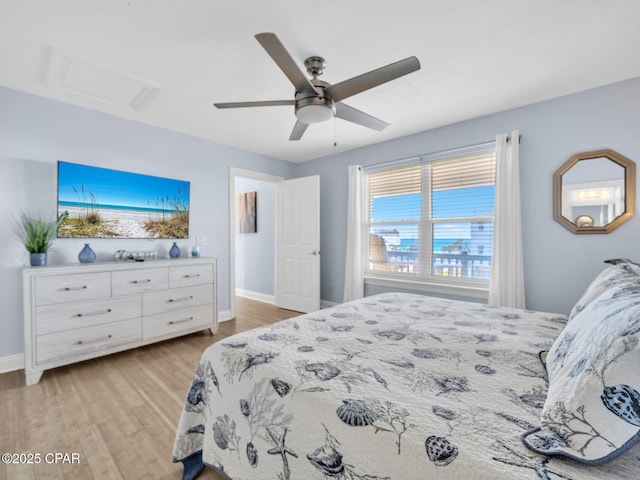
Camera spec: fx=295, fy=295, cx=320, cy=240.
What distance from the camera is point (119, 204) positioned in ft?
10.3

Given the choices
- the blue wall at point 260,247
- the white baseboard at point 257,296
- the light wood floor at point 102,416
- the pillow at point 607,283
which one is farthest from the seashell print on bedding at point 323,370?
the blue wall at point 260,247

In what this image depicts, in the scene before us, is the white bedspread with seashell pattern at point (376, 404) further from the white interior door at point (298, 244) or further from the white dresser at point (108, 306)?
the white interior door at point (298, 244)

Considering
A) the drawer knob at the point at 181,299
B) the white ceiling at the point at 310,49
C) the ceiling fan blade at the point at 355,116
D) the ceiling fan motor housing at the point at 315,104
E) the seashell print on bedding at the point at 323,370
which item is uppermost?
the white ceiling at the point at 310,49

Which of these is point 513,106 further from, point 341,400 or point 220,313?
point 220,313

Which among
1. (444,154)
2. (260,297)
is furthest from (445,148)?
(260,297)

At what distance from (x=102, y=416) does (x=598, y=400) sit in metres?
2.52

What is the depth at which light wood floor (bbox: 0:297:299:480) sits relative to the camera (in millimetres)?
1500

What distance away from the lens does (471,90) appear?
8.59 ft

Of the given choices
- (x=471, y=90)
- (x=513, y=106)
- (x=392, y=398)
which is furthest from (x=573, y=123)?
(x=392, y=398)

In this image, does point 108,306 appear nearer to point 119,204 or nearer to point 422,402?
point 119,204

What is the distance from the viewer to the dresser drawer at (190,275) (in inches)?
125

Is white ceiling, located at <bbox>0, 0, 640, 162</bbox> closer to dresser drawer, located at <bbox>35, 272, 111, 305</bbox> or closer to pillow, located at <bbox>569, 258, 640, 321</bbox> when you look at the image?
pillow, located at <bbox>569, 258, 640, 321</bbox>

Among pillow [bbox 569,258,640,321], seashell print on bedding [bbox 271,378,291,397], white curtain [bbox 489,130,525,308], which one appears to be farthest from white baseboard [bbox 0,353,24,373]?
white curtain [bbox 489,130,525,308]

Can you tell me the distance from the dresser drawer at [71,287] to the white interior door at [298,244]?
2507 mm
